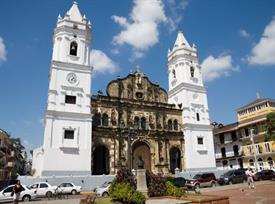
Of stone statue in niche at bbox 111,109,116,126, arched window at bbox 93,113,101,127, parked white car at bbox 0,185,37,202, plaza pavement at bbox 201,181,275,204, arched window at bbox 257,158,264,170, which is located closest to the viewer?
plaza pavement at bbox 201,181,275,204

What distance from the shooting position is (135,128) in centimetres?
3128

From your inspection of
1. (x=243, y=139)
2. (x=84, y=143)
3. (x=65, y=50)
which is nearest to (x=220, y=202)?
(x=84, y=143)

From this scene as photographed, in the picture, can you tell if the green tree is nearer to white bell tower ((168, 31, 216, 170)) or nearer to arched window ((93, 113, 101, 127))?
white bell tower ((168, 31, 216, 170))

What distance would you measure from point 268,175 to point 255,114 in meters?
16.0

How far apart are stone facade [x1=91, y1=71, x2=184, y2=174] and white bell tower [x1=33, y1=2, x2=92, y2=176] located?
214cm

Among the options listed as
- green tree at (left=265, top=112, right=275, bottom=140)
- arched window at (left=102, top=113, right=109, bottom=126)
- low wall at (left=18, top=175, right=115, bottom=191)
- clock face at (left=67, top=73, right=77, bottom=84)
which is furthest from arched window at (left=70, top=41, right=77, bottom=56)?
green tree at (left=265, top=112, right=275, bottom=140)

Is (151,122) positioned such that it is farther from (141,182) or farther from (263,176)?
(141,182)

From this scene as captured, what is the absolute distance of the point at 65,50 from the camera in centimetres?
2916

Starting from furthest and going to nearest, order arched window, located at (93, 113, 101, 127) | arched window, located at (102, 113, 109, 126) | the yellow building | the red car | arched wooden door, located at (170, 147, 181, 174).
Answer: the yellow building
arched wooden door, located at (170, 147, 181, 174)
arched window, located at (102, 113, 109, 126)
the red car
arched window, located at (93, 113, 101, 127)

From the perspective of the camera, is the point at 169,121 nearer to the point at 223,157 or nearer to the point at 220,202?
the point at 223,157

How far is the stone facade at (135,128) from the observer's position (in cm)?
2909

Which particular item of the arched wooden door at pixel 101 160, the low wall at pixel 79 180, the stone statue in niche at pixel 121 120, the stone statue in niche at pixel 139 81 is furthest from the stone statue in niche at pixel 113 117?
the low wall at pixel 79 180

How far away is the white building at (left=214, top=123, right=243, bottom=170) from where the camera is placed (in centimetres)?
4359

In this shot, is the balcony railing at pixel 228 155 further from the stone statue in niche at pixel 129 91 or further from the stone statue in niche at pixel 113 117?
the stone statue in niche at pixel 113 117
